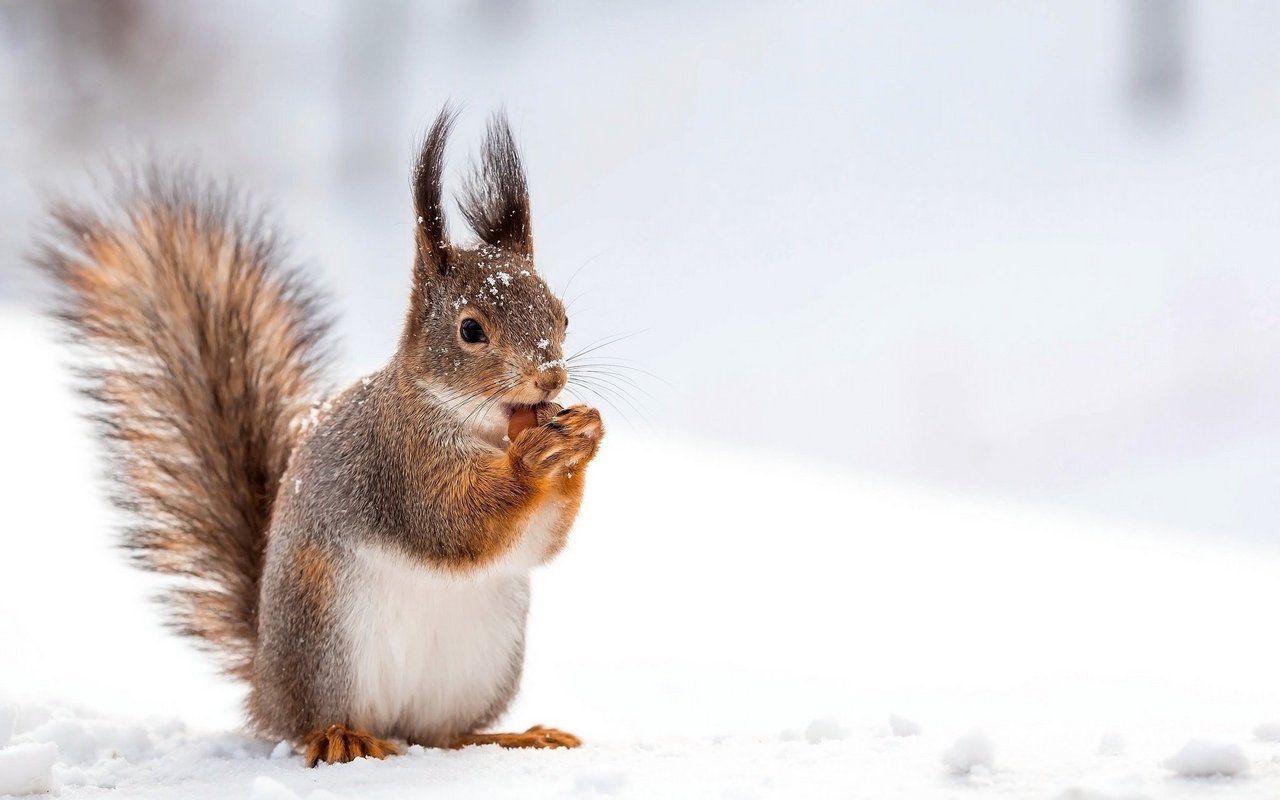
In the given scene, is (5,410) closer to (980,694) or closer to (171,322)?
(171,322)

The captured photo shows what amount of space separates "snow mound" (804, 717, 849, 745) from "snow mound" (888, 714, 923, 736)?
2.2 inches

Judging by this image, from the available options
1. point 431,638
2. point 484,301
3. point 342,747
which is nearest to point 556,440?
point 484,301

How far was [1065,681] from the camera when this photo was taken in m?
1.96

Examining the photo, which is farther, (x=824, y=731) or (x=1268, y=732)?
(x=824, y=731)

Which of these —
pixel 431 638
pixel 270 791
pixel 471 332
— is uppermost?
pixel 471 332

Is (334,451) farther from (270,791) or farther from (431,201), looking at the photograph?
(270,791)

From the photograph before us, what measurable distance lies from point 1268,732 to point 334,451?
1.00 meters

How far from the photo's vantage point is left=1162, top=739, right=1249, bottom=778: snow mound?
41.3 inches

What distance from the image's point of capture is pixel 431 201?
1551 millimetres

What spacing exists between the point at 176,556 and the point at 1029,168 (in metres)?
3.85

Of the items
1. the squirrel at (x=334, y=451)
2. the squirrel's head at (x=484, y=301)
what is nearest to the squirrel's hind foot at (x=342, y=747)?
the squirrel at (x=334, y=451)

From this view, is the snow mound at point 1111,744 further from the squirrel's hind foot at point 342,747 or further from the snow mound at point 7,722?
A: the snow mound at point 7,722

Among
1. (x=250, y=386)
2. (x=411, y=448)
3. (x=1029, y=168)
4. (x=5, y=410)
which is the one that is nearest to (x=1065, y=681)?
(x=411, y=448)

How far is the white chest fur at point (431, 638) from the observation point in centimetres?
148
